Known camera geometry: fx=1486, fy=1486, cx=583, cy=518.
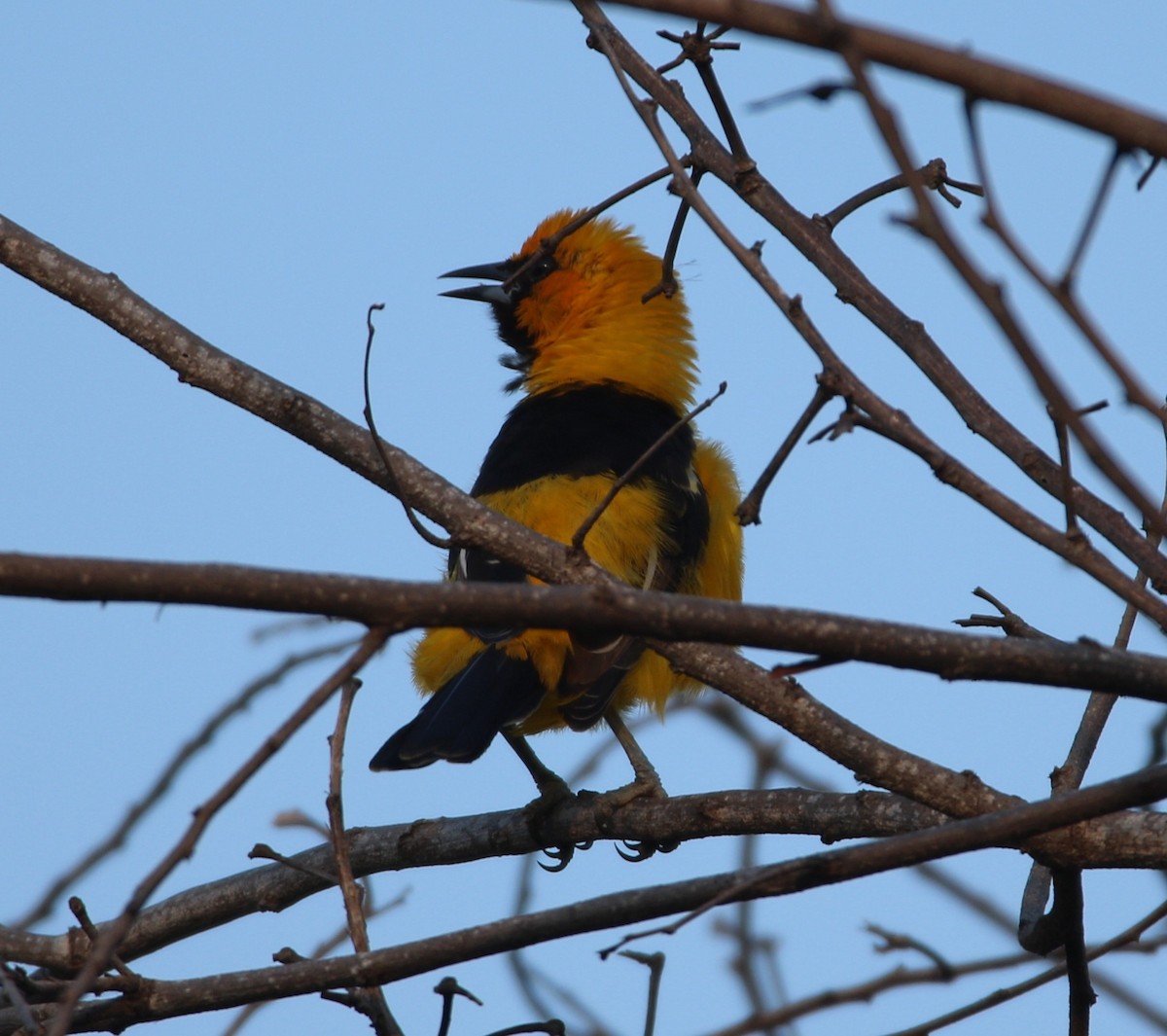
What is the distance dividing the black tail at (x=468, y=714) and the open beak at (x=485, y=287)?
248cm

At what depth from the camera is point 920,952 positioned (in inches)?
112

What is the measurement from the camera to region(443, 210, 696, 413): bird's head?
19.8ft

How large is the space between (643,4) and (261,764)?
3.00 ft

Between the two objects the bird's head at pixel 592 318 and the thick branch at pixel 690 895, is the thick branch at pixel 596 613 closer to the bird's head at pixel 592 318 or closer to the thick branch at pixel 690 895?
the thick branch at pixel 690 895

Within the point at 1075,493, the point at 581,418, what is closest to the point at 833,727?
the point at 1075,493

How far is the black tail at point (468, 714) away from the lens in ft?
14.1

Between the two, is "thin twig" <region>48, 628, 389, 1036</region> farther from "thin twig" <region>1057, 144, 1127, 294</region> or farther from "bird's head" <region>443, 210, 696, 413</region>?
"bird's head" <region>443, 210, 696, 413</region>

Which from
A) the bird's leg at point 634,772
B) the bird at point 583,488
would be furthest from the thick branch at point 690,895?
the bird's leg at point 634,772

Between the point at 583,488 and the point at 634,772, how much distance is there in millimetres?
977

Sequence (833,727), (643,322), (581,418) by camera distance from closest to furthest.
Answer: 1. (833,727)
2. (581,418)
3. (643,322)

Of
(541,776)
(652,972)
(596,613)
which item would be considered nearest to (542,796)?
(541,776)

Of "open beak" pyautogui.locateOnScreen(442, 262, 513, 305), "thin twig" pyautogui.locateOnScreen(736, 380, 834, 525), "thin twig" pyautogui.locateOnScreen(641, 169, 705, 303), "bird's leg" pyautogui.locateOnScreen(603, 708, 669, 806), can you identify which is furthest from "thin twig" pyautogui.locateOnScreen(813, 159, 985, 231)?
"open beak" pyautogui.locateOnScreen(442, 262, 513, 305)

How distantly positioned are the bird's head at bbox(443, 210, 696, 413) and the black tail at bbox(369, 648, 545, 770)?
5.48 feet

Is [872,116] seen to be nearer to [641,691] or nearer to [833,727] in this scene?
[833,727]
